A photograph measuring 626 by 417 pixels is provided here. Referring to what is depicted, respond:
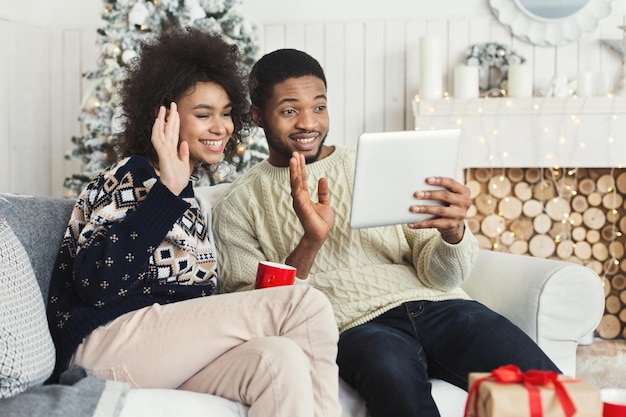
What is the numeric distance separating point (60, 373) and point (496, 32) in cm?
295

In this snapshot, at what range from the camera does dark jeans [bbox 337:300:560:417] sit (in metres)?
1.56

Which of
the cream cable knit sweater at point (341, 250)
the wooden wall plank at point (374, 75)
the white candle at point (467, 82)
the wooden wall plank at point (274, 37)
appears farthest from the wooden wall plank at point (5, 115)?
the cream cable knit sweater at point (341, 250)

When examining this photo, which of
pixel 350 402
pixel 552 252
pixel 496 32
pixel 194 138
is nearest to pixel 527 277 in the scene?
pixel 350 402

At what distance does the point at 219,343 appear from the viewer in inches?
Result: 58.7

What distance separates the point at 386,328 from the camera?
1.78m

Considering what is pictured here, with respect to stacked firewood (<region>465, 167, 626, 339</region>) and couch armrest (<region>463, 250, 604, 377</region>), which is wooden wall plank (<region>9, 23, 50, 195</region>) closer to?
stacked firewood (<region>465, 167, 626, 339</region>)

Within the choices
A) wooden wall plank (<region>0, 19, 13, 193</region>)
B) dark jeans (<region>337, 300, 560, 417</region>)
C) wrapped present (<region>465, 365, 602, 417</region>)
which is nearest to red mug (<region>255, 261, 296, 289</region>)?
dark jeans (<region>337, 300, 560, 417</region>)

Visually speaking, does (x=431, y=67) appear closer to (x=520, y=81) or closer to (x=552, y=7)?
(x=520, y=81)

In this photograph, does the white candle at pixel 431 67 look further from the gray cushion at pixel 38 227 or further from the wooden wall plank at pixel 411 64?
the gray cushion at pixel 38 227

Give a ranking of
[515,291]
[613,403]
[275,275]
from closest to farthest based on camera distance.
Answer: [613,403]
[275,275]
[515,291]

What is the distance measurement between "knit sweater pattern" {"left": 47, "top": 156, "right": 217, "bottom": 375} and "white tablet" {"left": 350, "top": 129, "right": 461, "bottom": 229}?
37cm

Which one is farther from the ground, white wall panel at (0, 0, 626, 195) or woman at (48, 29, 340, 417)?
white wall panel at (0, 0, 626, 195)

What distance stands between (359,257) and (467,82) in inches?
76.5

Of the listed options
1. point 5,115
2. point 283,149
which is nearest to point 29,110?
point 5,115
